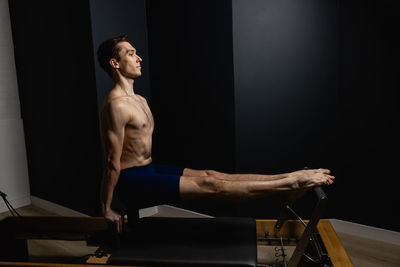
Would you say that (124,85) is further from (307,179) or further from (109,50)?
(307,179)

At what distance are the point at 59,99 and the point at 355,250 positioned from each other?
8.26 ft

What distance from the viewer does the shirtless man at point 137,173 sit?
1576 millimetres

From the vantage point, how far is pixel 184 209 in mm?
3246

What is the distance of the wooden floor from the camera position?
7.81ft

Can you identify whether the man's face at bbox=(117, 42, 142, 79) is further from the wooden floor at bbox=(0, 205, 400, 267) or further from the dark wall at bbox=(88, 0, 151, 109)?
the wooden floor at bbox=(0, 205, 400, 267)

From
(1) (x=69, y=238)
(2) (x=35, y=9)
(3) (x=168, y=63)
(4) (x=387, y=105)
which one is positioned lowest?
(1) (x=69, y=238)

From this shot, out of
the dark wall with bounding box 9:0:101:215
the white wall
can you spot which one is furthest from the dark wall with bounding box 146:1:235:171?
the white wall

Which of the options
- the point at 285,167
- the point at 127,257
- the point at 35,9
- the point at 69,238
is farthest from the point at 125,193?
the point at 35,9

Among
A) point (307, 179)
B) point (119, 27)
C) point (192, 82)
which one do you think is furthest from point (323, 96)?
point (119, 27)

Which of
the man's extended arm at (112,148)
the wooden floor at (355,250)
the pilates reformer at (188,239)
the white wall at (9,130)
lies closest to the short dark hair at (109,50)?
the man's extended arm at (112,148)

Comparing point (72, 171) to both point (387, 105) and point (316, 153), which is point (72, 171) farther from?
point (387, 105)

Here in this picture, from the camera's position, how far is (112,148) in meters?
1.75

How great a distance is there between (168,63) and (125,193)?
1.56 metres

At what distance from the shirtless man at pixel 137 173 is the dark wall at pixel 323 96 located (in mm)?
953
